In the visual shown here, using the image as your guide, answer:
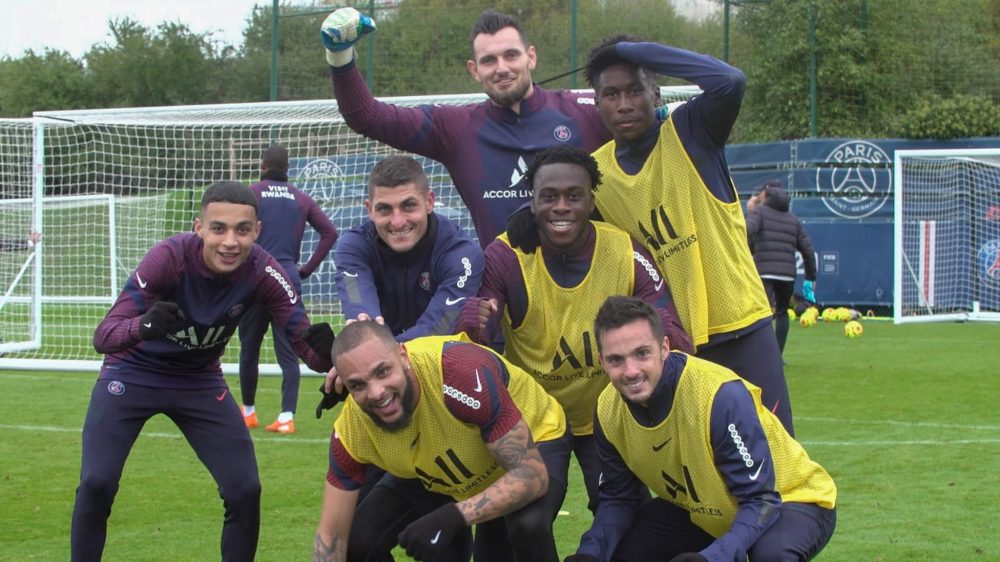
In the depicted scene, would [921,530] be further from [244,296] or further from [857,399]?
[857,399]

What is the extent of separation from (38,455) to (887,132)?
19.5 metres

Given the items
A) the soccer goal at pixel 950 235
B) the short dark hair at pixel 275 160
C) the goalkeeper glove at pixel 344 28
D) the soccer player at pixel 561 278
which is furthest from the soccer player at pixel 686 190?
the soccer goal at pixel 950 235

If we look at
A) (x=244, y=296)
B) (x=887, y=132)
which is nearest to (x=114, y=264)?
(x=244, y=296)

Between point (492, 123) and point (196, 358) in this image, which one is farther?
point (196, 358)

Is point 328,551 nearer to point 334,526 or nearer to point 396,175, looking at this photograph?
point 334,526

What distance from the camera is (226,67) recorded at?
37.9 m

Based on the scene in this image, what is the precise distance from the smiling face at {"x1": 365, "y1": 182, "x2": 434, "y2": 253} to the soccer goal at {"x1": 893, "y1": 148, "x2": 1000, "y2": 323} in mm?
16909

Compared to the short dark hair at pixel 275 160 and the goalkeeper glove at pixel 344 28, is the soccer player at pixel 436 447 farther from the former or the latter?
the short dark hair at pixel 275 160

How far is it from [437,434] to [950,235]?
18475 mm

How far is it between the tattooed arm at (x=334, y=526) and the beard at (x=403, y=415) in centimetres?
40

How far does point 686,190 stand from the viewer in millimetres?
5453

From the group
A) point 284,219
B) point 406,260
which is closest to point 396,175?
point 406,260

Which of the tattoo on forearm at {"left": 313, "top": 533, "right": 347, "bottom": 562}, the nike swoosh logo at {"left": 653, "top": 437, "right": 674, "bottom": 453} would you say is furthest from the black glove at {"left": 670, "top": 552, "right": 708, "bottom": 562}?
the tattoo on forearm at {"left": 313, "top": 533, "right": 347, "bottom": 562}

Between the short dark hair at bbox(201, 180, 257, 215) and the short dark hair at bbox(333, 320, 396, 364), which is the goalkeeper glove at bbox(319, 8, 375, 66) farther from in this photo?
the short dark hair at bbox(333, 320, 396, 364)
